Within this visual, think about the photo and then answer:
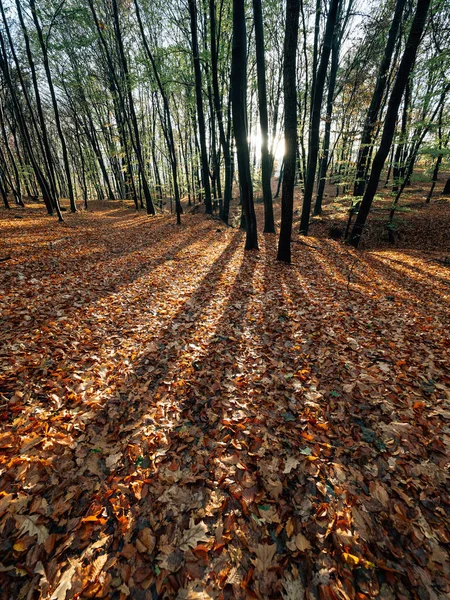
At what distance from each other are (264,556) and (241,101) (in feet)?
38.0

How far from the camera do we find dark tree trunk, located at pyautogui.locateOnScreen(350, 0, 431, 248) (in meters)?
8.62

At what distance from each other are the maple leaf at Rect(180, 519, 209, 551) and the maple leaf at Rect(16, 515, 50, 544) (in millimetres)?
1233

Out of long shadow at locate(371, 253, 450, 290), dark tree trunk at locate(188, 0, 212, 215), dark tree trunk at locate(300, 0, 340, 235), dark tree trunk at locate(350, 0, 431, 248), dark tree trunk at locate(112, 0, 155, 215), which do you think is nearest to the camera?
long shadow at locate(371, 253, 450, 290)

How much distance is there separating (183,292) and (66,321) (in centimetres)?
309

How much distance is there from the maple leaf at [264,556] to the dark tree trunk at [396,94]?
1258cm

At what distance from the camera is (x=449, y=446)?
310 cm

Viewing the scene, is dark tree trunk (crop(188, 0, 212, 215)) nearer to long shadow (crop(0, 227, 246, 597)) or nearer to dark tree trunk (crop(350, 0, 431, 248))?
dark tree trunk (crop(350, 0, 431, 248))

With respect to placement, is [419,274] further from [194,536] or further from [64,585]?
[64,585]

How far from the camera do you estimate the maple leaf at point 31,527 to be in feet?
7.50

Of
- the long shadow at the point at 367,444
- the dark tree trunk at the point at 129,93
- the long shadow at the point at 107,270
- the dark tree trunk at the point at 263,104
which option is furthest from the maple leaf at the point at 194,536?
the dark tree trunk at the point at 129,93

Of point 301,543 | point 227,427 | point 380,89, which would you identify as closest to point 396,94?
point 380,89

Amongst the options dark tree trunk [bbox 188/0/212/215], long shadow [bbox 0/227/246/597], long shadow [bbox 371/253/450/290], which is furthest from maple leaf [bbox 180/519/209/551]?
dark tree trunk [bbox 188/0/212/215]

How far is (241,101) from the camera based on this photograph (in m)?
9.11

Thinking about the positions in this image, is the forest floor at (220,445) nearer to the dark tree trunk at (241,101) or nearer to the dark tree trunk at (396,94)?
the dark tree trunk at (241,101)
